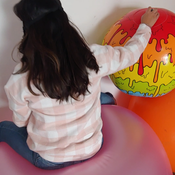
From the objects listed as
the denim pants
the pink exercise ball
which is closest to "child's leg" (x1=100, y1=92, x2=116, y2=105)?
the pink exercise ball

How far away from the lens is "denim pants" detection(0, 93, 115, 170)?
71 cm

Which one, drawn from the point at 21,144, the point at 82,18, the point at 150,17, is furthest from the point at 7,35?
the point at 150,17

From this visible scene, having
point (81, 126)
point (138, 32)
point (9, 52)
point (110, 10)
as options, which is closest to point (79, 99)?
point (81, 126)

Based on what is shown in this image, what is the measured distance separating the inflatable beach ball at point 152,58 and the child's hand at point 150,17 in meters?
0.02

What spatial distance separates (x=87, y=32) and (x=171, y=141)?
0.70 meters

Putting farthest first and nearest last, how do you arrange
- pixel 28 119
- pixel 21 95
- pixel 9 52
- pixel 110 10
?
pixel 110 10 < pixel 9 52 < pixel 28 119 < pixel 21 95

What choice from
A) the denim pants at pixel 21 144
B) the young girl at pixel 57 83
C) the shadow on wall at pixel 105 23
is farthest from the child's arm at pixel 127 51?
the denim pants at pixel 21 144

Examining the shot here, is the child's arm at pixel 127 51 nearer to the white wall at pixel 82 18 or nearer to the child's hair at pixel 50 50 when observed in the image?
the child's hair at pixel 50 50

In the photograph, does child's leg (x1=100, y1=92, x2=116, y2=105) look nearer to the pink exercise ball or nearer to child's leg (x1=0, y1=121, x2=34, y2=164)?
the pink exercise ball

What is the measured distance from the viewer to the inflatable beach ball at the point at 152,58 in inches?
29.8

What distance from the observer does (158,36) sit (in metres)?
0.75

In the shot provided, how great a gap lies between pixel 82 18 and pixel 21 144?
64 cm

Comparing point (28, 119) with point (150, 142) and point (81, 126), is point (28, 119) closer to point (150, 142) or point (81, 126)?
point (81, 126)

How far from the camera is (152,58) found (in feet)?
2.51
